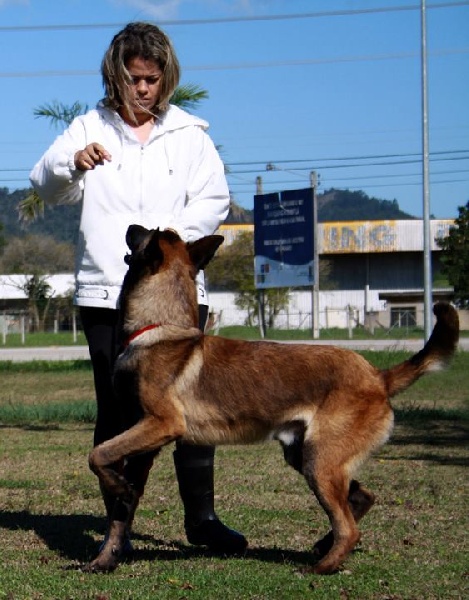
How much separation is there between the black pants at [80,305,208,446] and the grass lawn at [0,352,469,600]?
0.77m

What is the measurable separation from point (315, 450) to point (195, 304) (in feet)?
3.24

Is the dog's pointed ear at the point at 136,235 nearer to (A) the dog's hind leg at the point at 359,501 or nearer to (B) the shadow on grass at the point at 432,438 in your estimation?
(A) the dog's hind leg at the point at 359,501

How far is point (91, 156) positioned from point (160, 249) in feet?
2.18

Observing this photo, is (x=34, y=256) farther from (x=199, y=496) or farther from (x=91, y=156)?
(x=91, y=156)

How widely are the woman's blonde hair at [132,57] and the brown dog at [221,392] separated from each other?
948mm

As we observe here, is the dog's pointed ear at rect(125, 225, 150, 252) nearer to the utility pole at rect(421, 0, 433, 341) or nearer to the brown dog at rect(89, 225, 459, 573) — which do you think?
the brown dog at rect(89, 225, 459, 573)

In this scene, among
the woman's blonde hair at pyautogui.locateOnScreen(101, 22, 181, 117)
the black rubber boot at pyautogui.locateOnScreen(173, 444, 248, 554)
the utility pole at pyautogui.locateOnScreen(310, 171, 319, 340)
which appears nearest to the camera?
the woman's blonde hair at pyautogui.locateOnScreen(101, 22, 181, 117)

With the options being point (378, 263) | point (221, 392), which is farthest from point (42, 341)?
point (221, 392)

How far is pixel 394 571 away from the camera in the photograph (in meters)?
5.61

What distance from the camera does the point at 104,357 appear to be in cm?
598

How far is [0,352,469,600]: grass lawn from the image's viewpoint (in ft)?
17.3

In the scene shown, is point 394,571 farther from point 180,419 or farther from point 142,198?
point 142,198

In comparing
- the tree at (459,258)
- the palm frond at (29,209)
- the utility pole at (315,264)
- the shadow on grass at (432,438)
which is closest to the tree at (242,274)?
the utility pole at (315,264)

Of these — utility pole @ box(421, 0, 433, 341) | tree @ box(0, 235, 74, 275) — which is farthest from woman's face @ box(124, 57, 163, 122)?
tree @ box(0, 235, 74, 275)
